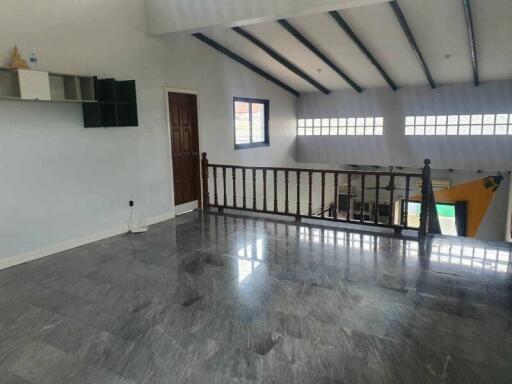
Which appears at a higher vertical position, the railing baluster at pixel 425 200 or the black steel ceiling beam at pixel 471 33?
the black steel ceiling beam at pixel 471 33

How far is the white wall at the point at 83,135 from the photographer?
13.7ft

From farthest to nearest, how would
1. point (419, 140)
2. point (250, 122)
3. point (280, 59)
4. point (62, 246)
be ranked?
point (419, 140)
point (250, 122)
point (280, 59)
point (62, 246)

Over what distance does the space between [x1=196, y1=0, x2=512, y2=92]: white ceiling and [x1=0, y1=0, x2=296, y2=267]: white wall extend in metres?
0.94

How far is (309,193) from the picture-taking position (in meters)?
5.77

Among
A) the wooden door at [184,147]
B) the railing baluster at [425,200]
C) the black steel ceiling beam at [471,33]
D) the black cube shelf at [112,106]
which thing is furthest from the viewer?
the wooden door at [184,147]

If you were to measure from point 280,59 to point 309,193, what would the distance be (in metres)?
2.95

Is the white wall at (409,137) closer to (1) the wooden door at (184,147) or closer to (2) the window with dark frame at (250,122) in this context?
(2) the window with dark frame at (250,122)

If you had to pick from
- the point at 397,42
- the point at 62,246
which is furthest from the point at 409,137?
the point at 62,246

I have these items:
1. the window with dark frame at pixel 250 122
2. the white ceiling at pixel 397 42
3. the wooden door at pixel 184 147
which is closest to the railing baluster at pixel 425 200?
the white ceiling at pixel 397 42

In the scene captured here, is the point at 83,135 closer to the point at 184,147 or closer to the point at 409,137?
the point at 184,147

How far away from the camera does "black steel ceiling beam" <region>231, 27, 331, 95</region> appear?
6267 millimetres

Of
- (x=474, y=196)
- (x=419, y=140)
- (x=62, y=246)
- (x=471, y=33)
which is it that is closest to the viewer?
(x=62, y=246)

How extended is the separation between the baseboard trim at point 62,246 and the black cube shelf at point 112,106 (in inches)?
56.1

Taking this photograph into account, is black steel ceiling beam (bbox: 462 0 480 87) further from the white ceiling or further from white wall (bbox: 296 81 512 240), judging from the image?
white wall (bbox: 296 81 512 240)
